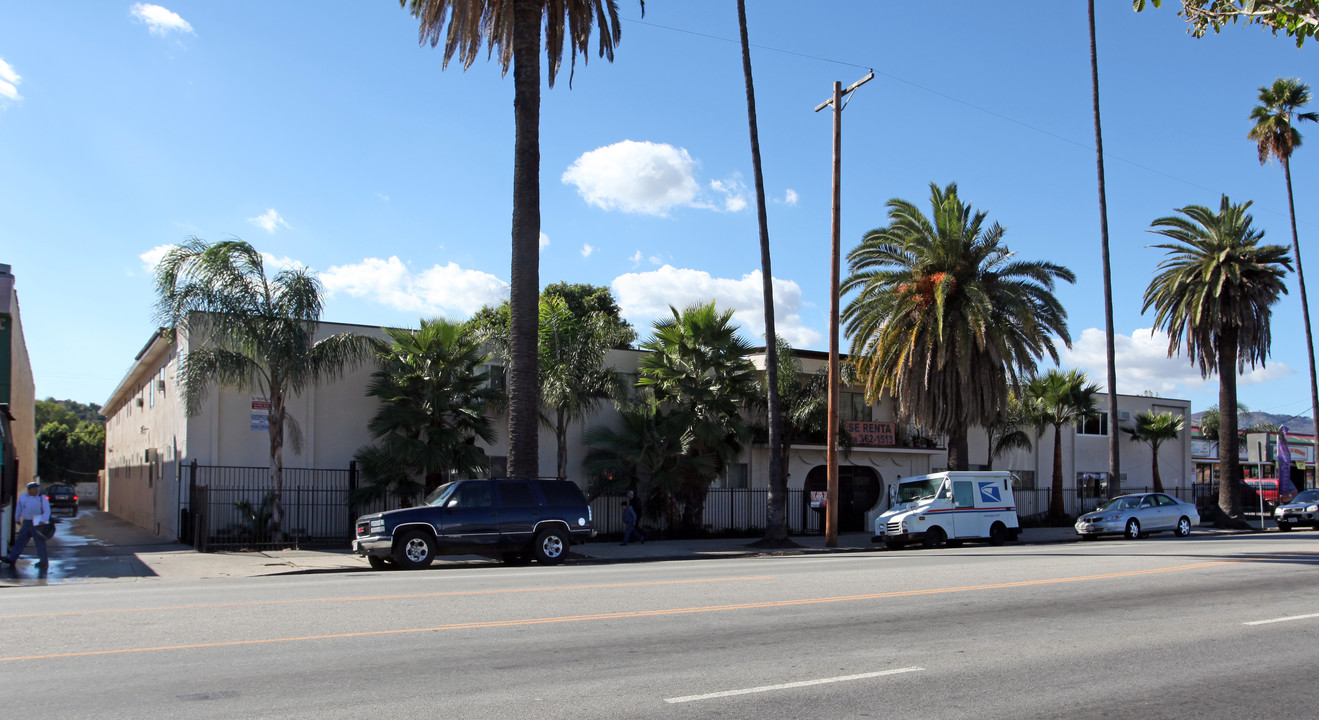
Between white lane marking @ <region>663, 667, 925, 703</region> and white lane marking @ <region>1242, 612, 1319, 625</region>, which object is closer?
white lane marking @ <region>663, 667, 925, 703</region>

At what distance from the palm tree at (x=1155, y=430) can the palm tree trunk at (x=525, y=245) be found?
30452 millimetres

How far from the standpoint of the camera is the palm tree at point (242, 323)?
20.7 meters

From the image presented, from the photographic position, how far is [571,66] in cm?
2284

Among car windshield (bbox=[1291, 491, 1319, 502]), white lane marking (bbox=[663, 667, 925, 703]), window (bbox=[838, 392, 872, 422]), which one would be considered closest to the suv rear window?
white lane marking (bbox=[663, 667, 925, 703])

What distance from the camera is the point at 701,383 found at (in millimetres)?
26234

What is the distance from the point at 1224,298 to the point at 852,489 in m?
15.3

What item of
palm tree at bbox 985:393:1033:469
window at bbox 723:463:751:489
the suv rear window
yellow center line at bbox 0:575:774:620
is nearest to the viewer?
yellow center line at bbox 0:575:774:620

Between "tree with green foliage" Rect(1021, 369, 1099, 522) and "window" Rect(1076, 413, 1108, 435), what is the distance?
2.67 metres

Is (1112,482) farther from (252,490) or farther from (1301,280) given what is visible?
(252,490)

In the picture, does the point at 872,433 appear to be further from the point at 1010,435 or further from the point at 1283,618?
the point at 1283,618

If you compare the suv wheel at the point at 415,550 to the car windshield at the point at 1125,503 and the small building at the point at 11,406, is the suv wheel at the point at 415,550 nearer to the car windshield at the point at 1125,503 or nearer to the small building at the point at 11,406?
the small building at the point at 11,406

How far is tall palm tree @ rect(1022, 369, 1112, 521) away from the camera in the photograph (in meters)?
36.8

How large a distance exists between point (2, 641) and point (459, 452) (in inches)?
577

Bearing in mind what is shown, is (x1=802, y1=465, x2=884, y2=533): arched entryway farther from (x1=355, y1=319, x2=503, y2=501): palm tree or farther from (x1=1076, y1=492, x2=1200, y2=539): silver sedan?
(x1=355, y1=319, x2=503, y2=501): palm tree
